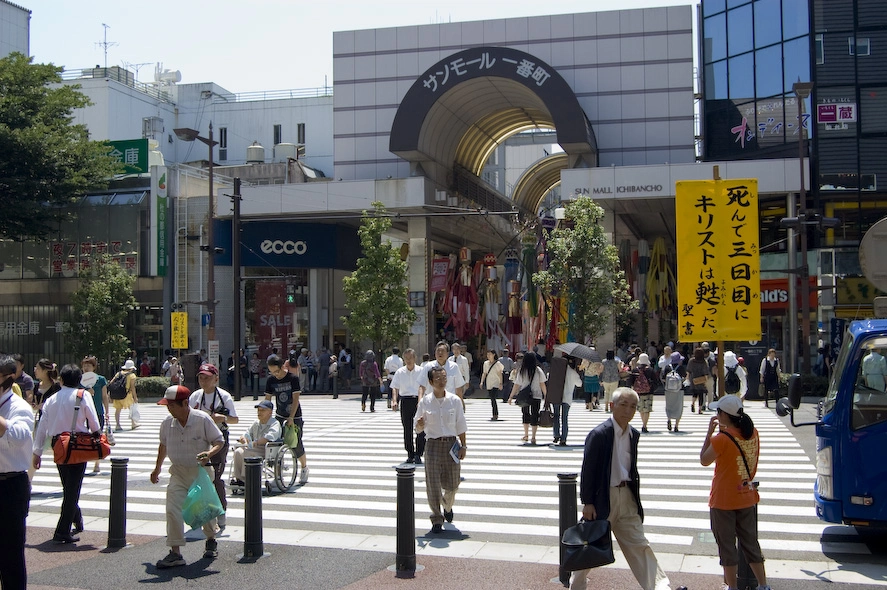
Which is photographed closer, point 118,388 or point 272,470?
point 272,470

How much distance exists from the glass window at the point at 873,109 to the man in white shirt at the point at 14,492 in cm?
3204

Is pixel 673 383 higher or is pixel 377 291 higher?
pixel 377 291

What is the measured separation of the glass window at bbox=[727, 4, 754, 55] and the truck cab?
28452 millimetres

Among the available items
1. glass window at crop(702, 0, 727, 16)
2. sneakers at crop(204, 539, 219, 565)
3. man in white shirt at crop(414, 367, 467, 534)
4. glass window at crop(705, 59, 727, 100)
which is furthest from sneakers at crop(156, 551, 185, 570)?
glass window at crop(702, 0, 727, 16)

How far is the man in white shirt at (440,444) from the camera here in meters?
9.33

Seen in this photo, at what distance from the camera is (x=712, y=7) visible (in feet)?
117

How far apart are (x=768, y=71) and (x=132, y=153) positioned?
28617mm

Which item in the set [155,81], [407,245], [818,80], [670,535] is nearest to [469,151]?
[407,245]

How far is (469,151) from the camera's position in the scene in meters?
42.8

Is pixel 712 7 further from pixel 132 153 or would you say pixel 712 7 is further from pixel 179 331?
pixel 132 153

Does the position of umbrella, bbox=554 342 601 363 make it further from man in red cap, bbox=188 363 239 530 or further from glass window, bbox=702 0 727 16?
glass window, bbox=702 0 727 16

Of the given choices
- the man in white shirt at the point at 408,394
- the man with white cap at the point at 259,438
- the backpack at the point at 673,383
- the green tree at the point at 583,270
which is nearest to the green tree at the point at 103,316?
the green tree at the point at 583,270

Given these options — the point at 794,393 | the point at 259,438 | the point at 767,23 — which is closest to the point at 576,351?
the point at 259,438

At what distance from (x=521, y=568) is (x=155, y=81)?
61664 millimetres
